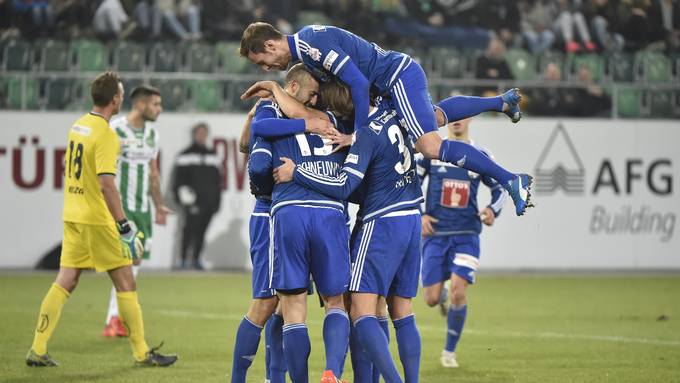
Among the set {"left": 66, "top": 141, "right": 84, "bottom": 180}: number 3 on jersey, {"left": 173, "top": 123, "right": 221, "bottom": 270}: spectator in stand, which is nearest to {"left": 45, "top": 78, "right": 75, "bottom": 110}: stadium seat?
{"left": 173, "top": 123, "right": 221, "bottom": 270}: spectator in stand

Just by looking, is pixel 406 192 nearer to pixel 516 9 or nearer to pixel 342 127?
pixel 342 127

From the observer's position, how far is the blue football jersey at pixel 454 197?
33.0 ft

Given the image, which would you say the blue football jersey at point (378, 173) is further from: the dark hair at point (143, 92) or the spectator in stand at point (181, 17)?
the spectator in stand at point (181, 17)

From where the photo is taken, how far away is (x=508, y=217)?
18281mm

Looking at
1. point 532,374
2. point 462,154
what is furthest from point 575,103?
point 462,154

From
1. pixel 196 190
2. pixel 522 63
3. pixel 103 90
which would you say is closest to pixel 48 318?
pixel 103 90

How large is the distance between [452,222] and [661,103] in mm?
11054

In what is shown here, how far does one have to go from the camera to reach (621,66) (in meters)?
21.4

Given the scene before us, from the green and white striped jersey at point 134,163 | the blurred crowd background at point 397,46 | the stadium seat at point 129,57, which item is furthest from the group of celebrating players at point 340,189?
the stadium seat at point 129,57

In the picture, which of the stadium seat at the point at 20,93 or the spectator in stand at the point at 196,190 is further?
the stadium seat at the point at 20,93

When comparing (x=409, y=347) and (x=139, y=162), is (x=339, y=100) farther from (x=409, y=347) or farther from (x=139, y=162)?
(x=139, y=162)

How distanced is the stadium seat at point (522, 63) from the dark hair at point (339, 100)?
14688mm

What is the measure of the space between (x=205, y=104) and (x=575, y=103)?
666cm

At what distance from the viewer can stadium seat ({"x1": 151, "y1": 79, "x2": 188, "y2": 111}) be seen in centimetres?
1858
